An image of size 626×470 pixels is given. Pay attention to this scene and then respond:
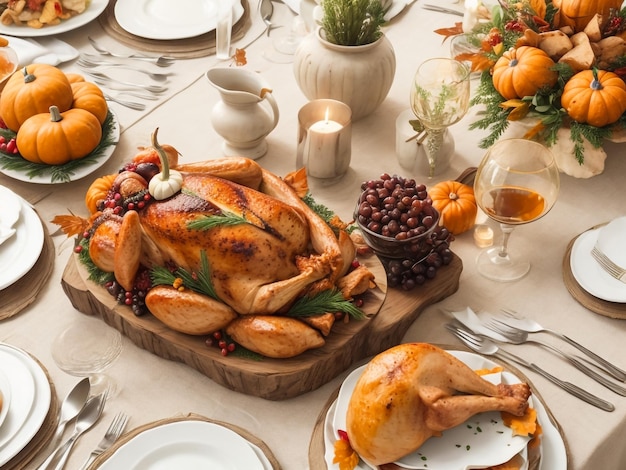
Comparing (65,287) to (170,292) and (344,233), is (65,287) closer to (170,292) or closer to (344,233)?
(170,292)

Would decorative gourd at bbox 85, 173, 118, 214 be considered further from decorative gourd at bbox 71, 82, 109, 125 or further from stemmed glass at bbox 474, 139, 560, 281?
stemmed glass at bbox 474, 139, 560, 281

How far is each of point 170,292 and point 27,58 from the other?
1327 mm

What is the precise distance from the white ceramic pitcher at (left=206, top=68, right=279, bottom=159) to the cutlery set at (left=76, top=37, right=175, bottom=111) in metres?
0.40

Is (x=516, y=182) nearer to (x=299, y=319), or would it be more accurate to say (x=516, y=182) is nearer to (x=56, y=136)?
(x=299, y=319)

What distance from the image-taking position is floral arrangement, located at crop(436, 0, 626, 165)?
2.05 m

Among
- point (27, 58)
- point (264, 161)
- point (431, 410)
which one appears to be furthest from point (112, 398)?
point (27, 58)

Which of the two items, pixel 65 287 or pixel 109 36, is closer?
pixel 65 287

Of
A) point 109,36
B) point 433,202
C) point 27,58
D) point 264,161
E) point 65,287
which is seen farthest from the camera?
point 109,36

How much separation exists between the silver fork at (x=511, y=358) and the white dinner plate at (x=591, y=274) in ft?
0.86

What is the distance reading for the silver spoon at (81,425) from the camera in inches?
61.0

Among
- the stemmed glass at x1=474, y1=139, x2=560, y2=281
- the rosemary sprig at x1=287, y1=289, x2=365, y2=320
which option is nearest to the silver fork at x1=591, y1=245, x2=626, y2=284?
the stemmed glass at x1=474, y1=139, x2=560, y2=281

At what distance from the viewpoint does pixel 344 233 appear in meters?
1.74

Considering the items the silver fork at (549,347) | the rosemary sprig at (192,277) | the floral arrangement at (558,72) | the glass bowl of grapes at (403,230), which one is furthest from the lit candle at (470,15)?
the rosemary sprig at (192,277)

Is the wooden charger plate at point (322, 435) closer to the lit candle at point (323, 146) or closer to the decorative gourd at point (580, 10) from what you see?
the lit candle at point (323, 146)
